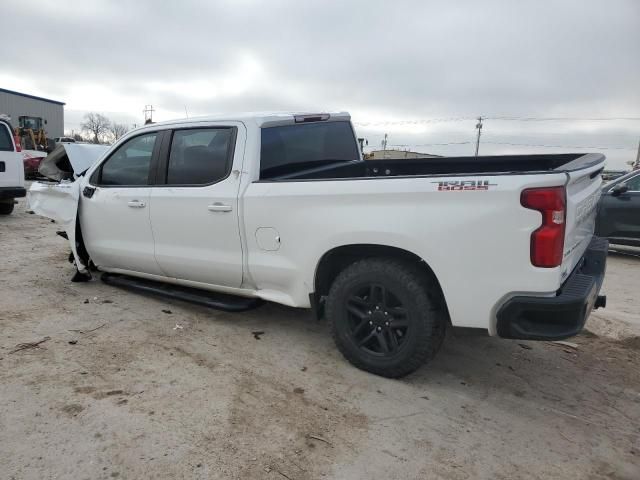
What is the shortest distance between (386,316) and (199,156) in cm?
206

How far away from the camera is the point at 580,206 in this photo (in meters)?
2.91

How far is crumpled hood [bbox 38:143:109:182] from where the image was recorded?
520 centimetres

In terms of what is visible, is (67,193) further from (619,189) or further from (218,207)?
(619,189)

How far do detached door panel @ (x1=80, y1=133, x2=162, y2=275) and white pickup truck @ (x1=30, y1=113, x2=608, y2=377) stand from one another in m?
0.02

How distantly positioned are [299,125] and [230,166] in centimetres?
78

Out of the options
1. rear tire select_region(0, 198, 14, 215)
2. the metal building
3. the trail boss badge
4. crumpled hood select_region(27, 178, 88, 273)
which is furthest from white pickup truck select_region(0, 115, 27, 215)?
the metal building

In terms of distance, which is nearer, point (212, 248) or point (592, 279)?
point (592, 279)


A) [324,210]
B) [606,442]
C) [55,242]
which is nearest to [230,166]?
[324,210]

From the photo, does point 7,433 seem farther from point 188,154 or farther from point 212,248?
point 188,154

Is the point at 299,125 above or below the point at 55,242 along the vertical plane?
above

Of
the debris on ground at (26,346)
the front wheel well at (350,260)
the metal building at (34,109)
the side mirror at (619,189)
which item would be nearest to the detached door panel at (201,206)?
the front wheel well at (350,260)

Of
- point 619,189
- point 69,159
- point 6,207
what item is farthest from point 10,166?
point 619,189

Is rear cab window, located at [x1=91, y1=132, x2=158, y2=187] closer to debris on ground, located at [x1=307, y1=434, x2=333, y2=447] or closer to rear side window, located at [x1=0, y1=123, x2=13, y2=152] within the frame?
debris on ground, located at [x1=307, y1=434, x2=333, y2=447]

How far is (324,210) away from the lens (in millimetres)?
3207
